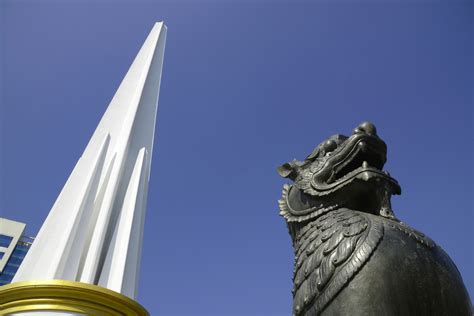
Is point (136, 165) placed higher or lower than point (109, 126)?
lower

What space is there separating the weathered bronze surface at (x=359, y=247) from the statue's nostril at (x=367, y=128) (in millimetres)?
14

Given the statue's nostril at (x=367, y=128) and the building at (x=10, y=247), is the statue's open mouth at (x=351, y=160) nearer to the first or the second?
the statue's nostril at (x=367, y=128)

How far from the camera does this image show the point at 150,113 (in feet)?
19.8

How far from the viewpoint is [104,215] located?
4145 millimetres

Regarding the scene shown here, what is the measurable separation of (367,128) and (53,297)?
14.3 feet

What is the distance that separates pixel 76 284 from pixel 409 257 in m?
3.31

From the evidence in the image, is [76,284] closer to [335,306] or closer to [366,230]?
[335,306]

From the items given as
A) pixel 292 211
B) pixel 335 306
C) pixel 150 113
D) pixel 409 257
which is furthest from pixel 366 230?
pixel 150 113

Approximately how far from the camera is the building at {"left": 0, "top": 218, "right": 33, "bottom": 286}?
190 ft

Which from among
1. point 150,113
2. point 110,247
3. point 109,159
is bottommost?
point 110,247

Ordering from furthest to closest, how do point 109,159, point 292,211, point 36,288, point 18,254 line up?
point 18,254 → point 292,211 → point 109,159 → point 36,288

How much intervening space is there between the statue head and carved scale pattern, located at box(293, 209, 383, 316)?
0.95 feet

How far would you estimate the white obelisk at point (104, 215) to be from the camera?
12.2 feet

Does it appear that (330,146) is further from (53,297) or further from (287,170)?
(53,297)
